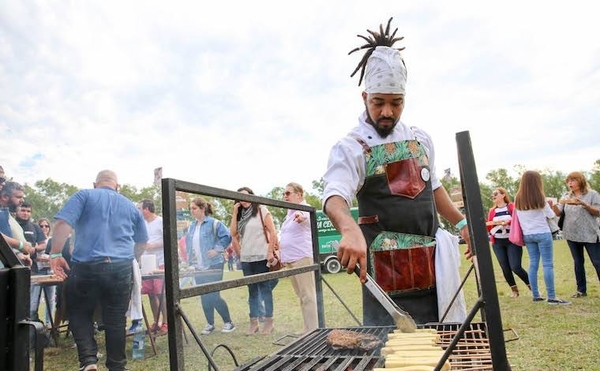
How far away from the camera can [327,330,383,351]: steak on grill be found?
173 cm

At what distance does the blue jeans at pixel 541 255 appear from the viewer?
17.1 ft

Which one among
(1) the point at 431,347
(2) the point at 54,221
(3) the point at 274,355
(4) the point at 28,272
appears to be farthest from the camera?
(2) the point at 54,221

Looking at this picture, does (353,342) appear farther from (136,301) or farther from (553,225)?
(553,225)

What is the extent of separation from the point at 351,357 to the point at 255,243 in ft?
10.8

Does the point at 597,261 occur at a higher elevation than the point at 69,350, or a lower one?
higher

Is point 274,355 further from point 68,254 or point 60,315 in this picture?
point 60,315

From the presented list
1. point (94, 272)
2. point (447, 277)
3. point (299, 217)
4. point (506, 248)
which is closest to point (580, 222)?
point (506, 248)

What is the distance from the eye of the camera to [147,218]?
552cm

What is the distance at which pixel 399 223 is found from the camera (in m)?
2.02

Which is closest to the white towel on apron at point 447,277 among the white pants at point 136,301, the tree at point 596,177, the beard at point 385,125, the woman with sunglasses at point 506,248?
the beard at point 385,125

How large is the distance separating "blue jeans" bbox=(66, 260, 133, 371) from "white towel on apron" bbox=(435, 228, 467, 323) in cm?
275

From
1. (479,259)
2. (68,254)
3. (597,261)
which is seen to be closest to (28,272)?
Result: (479,259)

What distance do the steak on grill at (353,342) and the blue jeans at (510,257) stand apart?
4.61 meters

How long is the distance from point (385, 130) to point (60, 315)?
17.0 ft
